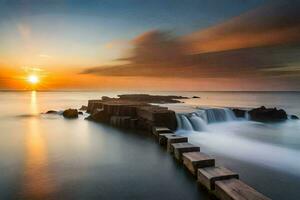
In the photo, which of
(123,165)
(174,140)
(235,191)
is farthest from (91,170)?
(235,191)

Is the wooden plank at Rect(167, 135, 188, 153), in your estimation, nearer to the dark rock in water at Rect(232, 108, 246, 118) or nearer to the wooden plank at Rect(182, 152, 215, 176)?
the wooden plank at Rect(182, 152, 215, 176)

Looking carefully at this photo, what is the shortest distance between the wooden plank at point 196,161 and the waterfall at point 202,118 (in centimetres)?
875

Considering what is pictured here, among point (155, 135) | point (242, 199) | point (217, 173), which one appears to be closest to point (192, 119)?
point (155, 135)

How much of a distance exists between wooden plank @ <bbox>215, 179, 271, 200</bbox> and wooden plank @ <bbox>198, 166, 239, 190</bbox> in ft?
0.64

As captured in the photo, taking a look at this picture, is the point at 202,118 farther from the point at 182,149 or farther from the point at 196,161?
the point at 196,161

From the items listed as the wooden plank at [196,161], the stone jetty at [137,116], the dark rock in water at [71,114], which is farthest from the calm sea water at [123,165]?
the dark rock in water at [71,114]

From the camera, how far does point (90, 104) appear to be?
30.5 metres

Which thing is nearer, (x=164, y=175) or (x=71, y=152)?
(x=164, y=175)

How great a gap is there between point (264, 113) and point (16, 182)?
24956 millimetres

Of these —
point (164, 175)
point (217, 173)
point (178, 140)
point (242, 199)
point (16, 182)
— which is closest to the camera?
point (242, 199)

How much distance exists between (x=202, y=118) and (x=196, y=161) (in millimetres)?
14112

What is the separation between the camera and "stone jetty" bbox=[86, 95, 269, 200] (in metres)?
6.12

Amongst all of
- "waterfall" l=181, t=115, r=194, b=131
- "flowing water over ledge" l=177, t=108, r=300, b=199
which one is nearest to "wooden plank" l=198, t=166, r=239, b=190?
"flowing water over ledge" l=177, t=108, r=300, b=199

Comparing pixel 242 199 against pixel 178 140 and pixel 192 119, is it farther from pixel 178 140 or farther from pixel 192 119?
pixel 192 119
